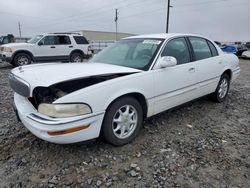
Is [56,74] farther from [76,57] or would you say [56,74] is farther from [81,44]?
[81,44]

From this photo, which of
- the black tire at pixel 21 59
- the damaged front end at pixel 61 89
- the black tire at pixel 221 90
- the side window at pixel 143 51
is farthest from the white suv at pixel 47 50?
the black tire at pixel 221 90

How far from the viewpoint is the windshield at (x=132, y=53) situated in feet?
10.8

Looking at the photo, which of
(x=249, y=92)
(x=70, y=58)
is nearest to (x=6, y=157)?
(x=249, y=92)

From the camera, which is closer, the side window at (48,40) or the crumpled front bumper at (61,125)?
the crumpled front bumper at (61,125)

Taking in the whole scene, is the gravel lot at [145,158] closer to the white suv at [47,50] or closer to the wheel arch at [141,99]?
the wheel arch at [141,99]

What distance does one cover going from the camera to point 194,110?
14.2 ft

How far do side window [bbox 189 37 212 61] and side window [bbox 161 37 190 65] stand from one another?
25 cm

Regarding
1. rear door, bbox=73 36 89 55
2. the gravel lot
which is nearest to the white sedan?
the gravel lot

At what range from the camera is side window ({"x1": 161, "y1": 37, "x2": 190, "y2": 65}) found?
3487mm

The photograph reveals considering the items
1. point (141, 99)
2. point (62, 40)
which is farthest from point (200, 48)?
point (62, 40)

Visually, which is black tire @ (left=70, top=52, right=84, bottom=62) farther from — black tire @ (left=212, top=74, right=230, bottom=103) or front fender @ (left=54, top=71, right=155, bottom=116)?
front fender @ (left=54, top=71, right=155, bottom=116)

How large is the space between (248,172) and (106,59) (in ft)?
8.65

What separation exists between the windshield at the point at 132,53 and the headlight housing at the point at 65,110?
45.8 inches

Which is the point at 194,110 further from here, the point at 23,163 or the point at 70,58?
the point at 70,58
